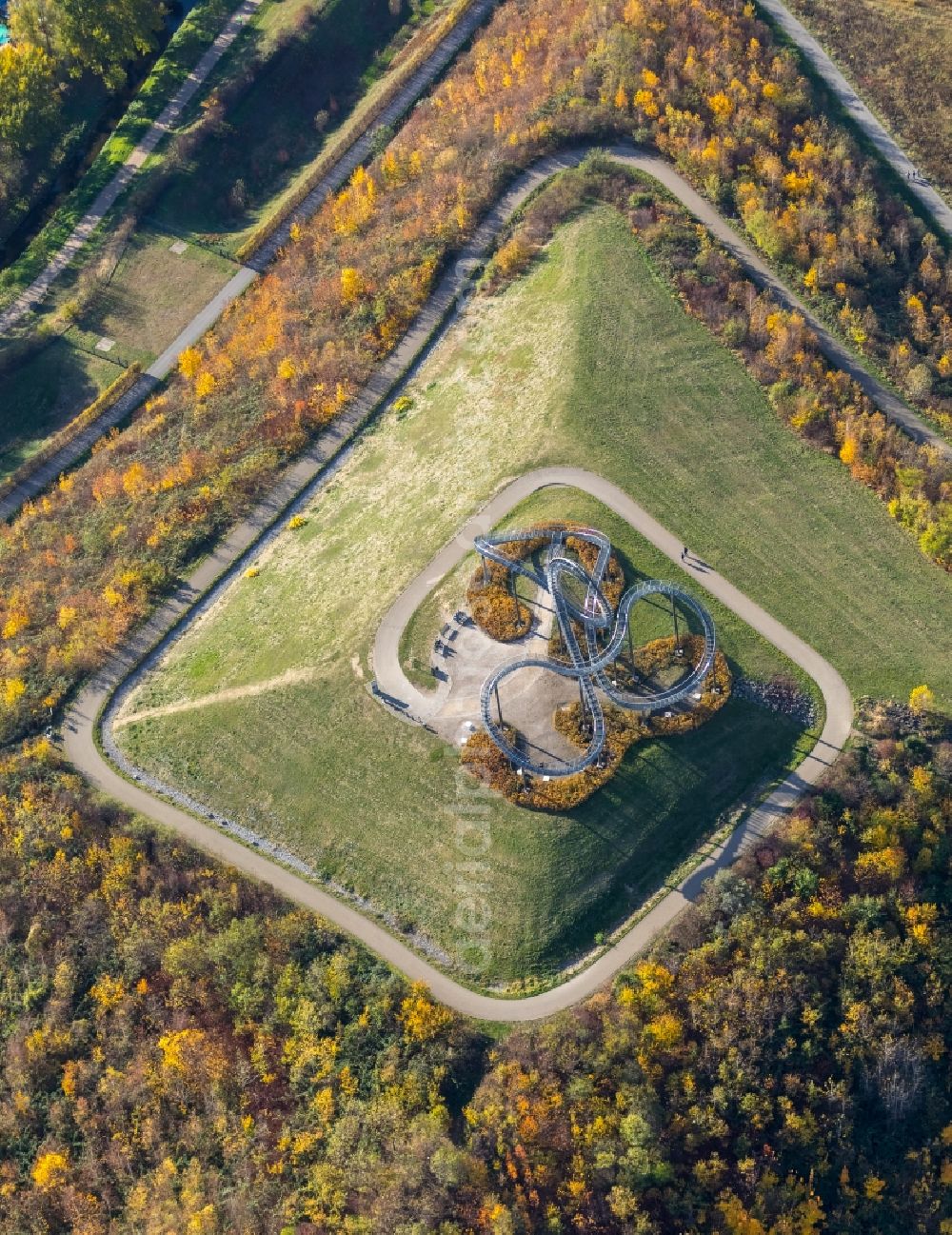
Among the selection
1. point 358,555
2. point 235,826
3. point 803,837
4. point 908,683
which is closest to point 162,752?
point 235,826

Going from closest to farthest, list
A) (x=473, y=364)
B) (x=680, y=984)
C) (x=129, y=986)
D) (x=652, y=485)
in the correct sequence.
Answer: (x=680, y=984)
(x=129, y=986)
(x=652, y=485)
(x=473, y=364)

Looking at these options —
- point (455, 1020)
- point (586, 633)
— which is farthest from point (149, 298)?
point (455, 1020)

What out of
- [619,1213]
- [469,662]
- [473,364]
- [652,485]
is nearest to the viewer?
[619,1213]

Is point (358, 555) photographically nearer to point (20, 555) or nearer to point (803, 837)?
point (20, 555)

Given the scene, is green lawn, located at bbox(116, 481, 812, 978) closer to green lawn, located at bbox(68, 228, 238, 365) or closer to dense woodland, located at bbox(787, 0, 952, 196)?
green lawn, located at bbox(68, 228, 238, 365)

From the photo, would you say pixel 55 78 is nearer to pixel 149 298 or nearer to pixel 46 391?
pixel 149 298

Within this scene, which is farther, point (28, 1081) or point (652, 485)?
point (652, 485)

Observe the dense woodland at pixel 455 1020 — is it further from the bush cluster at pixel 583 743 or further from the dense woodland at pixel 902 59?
the dense woodland at pixel 902 59

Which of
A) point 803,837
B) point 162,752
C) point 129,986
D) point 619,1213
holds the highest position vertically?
point 803,837
